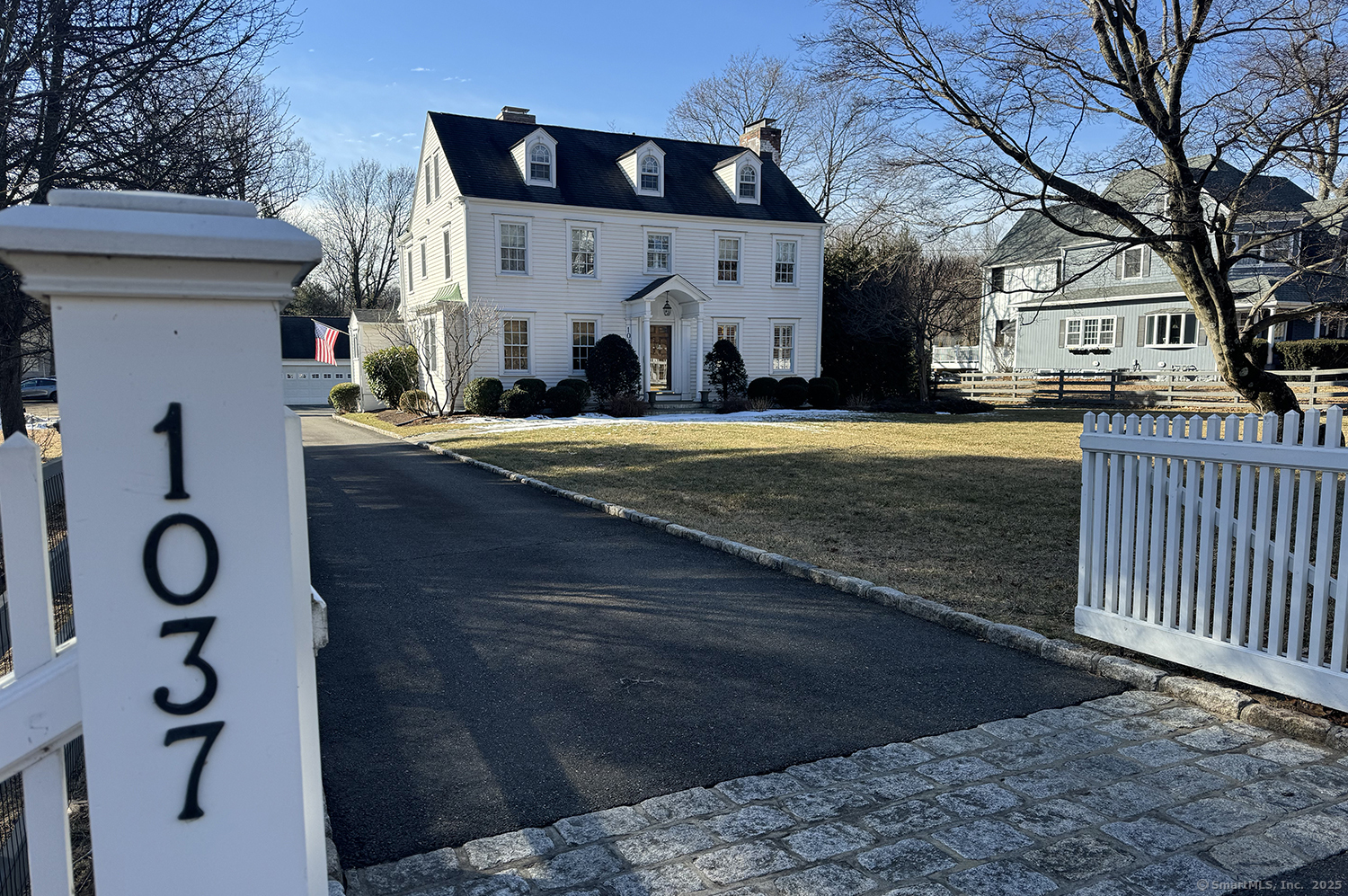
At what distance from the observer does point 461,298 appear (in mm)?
25422

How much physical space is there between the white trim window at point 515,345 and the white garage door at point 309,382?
18.8 m

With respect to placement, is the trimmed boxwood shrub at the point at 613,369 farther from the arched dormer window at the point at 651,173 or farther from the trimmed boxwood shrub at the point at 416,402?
the arched dormer window at the point at 651,173

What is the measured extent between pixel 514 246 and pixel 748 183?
8.90 meters

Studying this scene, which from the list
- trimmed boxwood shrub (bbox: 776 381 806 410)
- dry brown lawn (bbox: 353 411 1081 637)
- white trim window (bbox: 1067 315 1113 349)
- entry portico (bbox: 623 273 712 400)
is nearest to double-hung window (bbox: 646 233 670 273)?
entry portico (bbox: 623 273 712 400)

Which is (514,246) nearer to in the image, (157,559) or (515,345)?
(515,345)

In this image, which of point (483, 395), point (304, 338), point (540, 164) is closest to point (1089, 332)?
point (540, 164)

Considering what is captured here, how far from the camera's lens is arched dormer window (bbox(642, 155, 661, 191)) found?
2809 cm

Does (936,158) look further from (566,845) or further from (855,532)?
(566,845)

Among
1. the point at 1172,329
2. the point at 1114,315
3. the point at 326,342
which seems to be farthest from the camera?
the point at 1114,315

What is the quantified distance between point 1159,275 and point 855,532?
114 feet

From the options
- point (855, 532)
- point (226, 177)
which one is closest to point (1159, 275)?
point (855, 532)

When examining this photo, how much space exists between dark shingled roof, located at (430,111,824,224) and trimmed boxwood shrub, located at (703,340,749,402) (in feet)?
15.5

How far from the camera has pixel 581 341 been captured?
27.1 m

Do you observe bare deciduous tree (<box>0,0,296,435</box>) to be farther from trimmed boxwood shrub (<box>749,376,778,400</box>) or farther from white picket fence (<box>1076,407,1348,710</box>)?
trimmed boxwood shrub (<box>749,376,778,400</box>)
